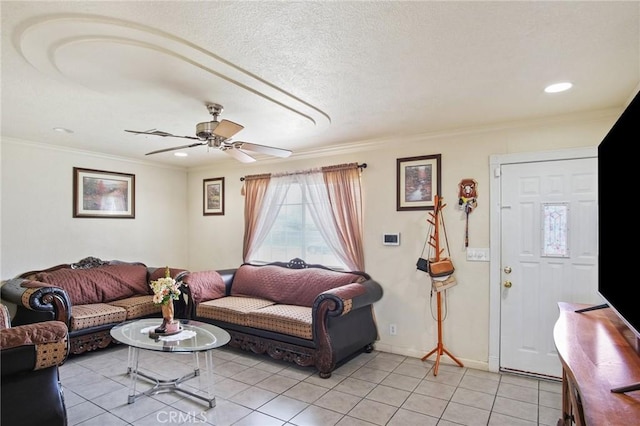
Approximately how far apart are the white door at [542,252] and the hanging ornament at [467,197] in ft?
0.82

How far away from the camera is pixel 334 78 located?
2.40 meters

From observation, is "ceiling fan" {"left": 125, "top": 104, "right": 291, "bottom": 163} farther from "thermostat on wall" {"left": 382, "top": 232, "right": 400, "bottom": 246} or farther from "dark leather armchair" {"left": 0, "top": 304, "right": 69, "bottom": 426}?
"thermostat on wall" {"left": 382, "top": 232, "right": 400, "bottom": 246}

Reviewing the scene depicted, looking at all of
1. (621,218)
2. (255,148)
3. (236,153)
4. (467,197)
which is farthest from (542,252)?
(236,153)

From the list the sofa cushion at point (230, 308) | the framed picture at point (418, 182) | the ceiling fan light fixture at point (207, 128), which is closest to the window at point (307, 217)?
the framed picture at point (418, 182)

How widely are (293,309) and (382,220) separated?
57.1 inches

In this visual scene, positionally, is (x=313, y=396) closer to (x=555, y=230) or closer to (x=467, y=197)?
(x=467, y=197)

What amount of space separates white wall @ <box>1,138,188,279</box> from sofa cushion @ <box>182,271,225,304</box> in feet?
4.91

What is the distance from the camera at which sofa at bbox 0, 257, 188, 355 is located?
349 cm

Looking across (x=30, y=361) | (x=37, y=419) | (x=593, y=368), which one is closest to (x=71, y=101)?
(x=30, y=361)

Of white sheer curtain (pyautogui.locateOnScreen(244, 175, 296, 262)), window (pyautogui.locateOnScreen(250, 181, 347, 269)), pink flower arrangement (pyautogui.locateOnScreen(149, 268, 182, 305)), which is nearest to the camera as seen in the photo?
pink flower arrangement (pyautogui.locateOnScreen(149, 268, 182, 305))

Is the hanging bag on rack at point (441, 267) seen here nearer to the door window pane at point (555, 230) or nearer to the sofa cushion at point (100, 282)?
the door window pane at point (555, 230)

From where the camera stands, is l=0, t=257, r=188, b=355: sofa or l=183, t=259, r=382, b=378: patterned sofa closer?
l=183, t=259, r=382, b=378: patterned sofa

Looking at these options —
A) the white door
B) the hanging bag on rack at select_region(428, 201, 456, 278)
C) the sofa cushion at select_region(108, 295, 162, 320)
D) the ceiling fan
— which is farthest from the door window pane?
the sofa cushion at select_region(108, 295, 162, 320)

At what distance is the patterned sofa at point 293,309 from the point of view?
3.33 metres
